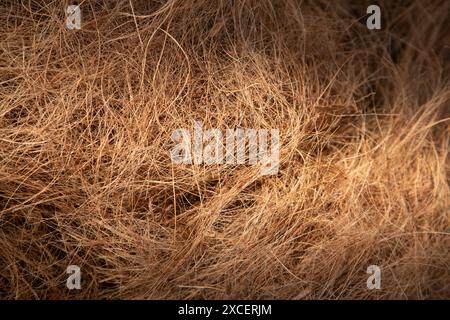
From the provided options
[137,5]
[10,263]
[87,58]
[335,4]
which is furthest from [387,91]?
[10,263]

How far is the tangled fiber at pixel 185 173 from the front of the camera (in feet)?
4.38

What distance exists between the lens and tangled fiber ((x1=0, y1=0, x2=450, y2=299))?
134cm

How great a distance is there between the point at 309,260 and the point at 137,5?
2.80 ft

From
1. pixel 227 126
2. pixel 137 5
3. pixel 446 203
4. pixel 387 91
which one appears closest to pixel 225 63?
pixel 227 126

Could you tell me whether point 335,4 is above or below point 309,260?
above

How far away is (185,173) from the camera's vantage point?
1.36m

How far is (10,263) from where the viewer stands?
4.43 feet

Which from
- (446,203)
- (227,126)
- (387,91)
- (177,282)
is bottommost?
(177,282)

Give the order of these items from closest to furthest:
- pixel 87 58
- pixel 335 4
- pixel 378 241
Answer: pixel 87 58 < pixel 378 241 < pixel 335 4

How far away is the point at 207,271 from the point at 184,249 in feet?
0.29

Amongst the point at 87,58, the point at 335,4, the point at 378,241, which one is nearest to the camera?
the point at 87,58
